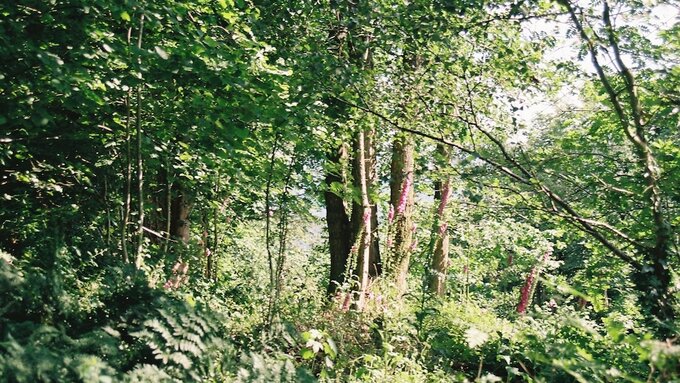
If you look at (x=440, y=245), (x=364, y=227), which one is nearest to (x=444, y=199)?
(x=364, y=227)

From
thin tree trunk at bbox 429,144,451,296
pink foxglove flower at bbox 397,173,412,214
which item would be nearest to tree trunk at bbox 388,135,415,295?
pink foxglove flower at bbox 397,173,412,214

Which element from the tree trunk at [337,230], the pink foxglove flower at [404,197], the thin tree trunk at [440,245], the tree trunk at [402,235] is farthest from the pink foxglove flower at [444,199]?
the tree trunk at [337,230]

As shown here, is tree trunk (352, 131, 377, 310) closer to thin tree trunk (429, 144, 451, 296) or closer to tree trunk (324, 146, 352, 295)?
tree trunk (324, 146, 352, 295)

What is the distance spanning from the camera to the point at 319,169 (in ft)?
25.1

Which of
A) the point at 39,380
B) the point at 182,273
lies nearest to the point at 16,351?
the point at 39,380

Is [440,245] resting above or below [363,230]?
below

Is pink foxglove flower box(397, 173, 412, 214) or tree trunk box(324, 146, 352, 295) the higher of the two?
pink foxglove flower box(397, 173, 412, 214)

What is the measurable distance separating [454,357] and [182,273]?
3.31m

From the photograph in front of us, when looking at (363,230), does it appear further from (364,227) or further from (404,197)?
(404,197)

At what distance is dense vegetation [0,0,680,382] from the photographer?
9.38 ft

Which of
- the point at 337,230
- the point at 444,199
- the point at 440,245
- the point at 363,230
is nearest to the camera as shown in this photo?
the point at 363,230

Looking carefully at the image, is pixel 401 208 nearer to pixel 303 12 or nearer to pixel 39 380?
pixel 303 12

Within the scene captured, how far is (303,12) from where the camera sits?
492 cm

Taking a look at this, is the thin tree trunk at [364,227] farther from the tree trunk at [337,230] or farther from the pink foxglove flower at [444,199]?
the pink foxglove flower at [444,199]
